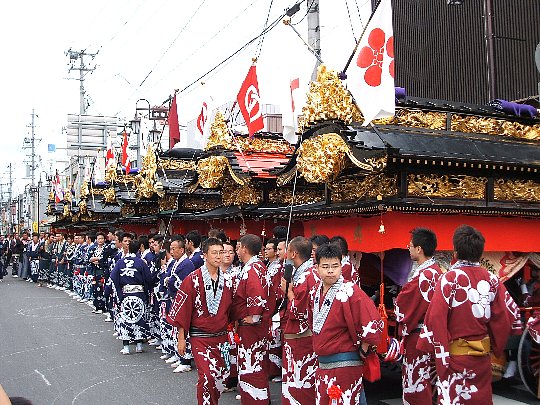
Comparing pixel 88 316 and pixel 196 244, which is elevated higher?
pixel 196 244

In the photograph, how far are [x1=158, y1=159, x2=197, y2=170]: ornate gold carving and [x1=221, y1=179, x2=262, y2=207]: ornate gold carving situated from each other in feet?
15.3

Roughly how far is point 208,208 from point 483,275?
12074mm

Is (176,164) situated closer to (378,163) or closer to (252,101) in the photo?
(252,101)

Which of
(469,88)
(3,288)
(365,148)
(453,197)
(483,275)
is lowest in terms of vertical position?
(3,288)

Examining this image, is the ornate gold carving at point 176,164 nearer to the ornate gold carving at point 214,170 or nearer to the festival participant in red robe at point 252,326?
the ornate gold carving at point 214,170

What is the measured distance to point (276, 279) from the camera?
7.11 m

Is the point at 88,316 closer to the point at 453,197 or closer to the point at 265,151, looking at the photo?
the point at 265,151

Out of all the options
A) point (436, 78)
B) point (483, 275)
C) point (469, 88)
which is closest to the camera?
point (483, 275)

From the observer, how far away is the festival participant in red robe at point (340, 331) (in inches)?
185

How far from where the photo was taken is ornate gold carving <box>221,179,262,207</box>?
12516 millimetres

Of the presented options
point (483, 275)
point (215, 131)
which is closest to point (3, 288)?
point (215, 131)

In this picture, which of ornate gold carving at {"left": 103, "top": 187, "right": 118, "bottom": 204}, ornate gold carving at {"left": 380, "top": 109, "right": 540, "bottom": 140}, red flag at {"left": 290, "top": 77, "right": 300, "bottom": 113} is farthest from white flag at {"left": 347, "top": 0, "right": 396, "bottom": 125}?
ornate gold carving at {"left": 103, "top": 187, "right": 118, "bottom": 204}

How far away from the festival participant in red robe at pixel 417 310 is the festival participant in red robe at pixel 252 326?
1.56m

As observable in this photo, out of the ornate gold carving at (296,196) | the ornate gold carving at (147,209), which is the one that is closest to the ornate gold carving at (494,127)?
the ornate gold carving at (296,196)
